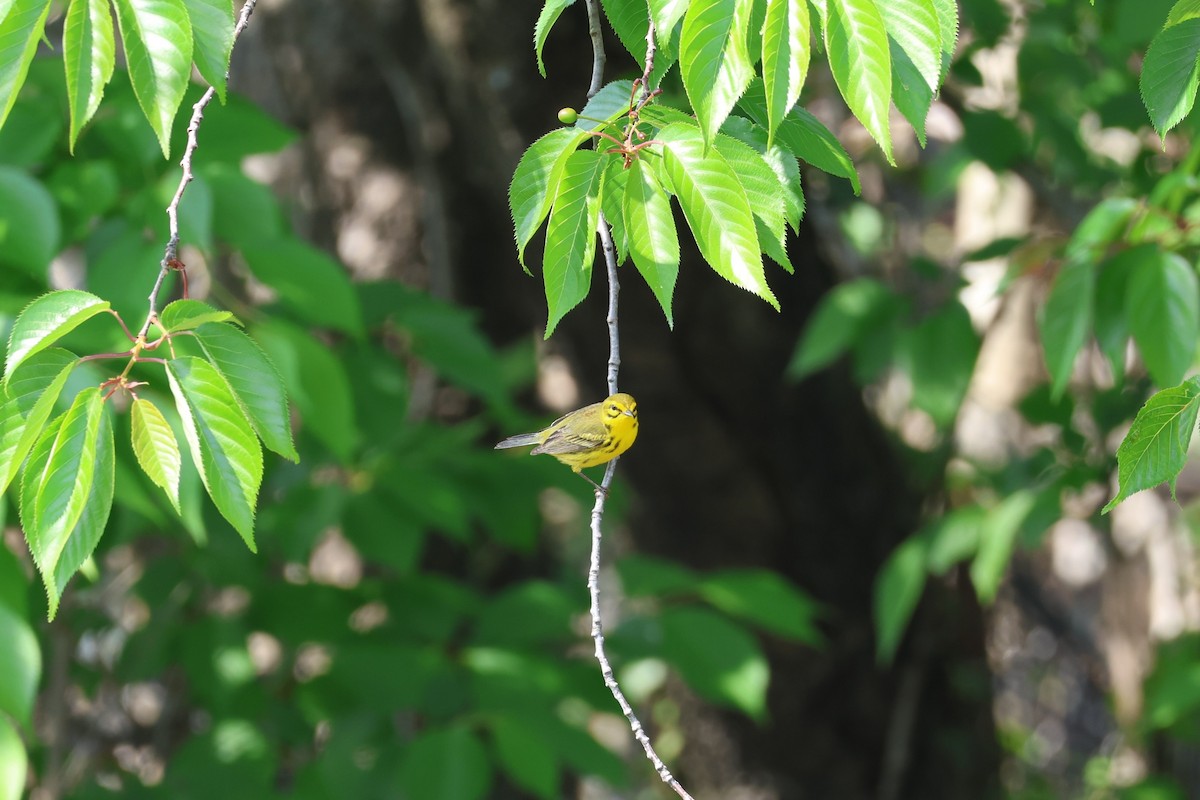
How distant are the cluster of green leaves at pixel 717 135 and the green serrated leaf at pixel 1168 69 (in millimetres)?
220

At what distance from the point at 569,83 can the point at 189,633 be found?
1.93m

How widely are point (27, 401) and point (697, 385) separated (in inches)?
115

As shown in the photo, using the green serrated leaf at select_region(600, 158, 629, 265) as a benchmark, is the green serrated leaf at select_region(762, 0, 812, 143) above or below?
above

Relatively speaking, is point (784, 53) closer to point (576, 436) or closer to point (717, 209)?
point (717, 209)

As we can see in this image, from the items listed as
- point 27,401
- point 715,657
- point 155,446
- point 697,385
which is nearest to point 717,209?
point 155,446

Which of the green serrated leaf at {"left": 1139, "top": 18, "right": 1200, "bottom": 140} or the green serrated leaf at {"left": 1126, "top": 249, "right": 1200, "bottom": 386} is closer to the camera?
the green serrated leaf at {"left": 1139, "top": 18, "right": 1200, "bottom": 140}

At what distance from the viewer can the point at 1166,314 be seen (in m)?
2.13

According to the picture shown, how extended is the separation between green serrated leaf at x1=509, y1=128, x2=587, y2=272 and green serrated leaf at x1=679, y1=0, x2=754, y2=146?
0.53 ft

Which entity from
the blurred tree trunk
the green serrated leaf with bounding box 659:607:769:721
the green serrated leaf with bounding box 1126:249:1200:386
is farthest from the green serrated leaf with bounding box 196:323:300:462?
the blurred tree trunk

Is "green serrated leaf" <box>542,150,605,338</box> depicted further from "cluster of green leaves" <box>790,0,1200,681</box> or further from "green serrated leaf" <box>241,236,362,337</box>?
"green serrated leaf" <box>241,236,362,337</box>

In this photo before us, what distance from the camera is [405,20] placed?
4551mm

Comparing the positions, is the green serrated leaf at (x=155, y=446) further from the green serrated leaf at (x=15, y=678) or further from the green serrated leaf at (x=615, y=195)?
the green serrated leaf at (x=15, y=678)

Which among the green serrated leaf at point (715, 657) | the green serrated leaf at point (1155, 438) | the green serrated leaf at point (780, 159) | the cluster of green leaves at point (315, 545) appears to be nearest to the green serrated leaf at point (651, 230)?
the green serrated leaf at point (780, 159)

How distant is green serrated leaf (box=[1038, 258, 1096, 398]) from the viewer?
229 cm
